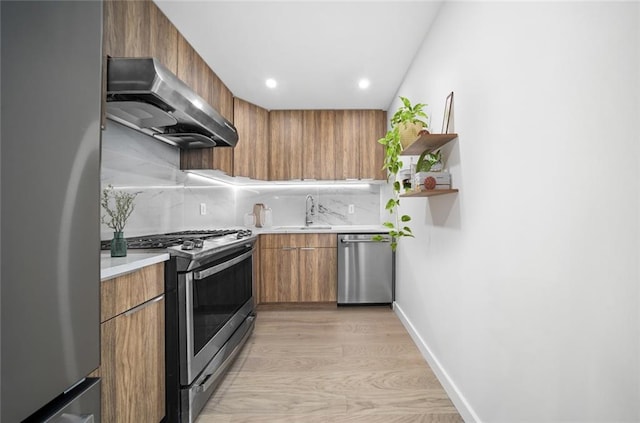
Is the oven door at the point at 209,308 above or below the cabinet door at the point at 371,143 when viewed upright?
below

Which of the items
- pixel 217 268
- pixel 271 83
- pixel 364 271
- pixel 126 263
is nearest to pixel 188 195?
pixel 217 268

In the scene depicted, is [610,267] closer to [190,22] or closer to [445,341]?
[445,341]

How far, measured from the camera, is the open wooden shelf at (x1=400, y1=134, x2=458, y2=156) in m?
1.66

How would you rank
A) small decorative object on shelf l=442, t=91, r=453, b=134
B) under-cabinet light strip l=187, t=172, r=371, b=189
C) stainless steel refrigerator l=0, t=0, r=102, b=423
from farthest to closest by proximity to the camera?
under-cabinet light strip l=187, t=172, r=371, b=189
small decorative object on shelf l=442, t=91, r=453, b=134
stainless steel refrigerator l=0, t=0, r=102, b=423

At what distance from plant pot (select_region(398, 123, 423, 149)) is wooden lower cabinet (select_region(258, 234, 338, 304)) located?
5.48 feet

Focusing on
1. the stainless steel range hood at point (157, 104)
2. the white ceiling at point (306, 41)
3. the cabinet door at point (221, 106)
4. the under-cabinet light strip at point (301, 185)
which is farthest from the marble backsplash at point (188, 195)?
the white ceiling at point (306, 41)

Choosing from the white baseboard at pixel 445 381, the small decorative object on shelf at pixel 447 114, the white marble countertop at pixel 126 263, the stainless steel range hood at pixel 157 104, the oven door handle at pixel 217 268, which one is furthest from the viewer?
the small decorative object on shelf at pixel 447 114

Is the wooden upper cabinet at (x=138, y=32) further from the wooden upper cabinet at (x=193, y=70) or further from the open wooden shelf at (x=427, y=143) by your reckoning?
the open wooden shelf at (x=427, y=143)

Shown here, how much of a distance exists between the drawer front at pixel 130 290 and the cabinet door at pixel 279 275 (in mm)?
1909

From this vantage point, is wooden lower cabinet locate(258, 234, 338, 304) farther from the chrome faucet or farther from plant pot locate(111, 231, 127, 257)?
plant pot locate(111, 231, 127, 257)

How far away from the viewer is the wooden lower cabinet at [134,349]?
1.13 meters

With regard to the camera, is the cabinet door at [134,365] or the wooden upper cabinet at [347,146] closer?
the cabinet door at [134,365]

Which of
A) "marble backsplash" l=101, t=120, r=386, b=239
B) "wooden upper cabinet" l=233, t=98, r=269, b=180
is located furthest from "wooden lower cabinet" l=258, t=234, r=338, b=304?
"wooden upper cabinet" l=233, t=98, r=269, b=180

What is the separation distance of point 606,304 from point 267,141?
3.37 m
